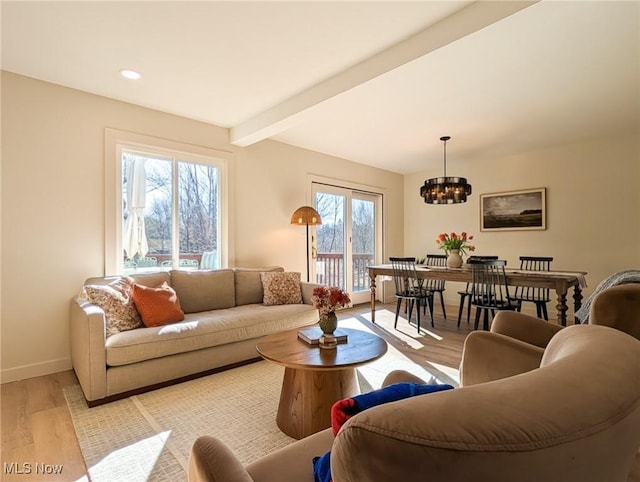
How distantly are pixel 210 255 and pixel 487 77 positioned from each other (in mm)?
3419

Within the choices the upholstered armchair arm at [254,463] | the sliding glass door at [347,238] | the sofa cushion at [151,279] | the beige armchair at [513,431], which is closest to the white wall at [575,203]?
the sliding glass door at [347,238]

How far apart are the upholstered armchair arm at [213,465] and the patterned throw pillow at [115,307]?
2026mm

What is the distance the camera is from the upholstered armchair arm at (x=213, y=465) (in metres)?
0.81

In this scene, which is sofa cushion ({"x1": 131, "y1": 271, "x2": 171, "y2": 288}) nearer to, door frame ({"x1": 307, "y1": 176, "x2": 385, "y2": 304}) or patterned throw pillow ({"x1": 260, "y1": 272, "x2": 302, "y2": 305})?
patterned throw pillow ({"x1": 260, "y1": 272, "x2": 302, "y2": 305})

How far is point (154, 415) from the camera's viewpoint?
2.16 m

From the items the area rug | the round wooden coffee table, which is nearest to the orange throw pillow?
the area rug

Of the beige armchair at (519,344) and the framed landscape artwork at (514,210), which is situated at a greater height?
the framed landscape artwork at (514,210)

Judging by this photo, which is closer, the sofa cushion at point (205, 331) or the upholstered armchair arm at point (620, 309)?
the upholstered armchair arm at point (620, 309)

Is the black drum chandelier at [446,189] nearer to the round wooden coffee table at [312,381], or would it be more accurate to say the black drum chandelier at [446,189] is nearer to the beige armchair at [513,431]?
the round wooden coffee table at [312,381]

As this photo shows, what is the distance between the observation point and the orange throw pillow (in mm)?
2711

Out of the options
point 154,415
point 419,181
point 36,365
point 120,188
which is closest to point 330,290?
point 154,415

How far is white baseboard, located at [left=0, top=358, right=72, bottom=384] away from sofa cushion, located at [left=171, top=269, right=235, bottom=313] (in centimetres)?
111

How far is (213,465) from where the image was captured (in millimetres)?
826

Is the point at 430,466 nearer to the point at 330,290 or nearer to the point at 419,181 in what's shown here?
the point at 330,290
